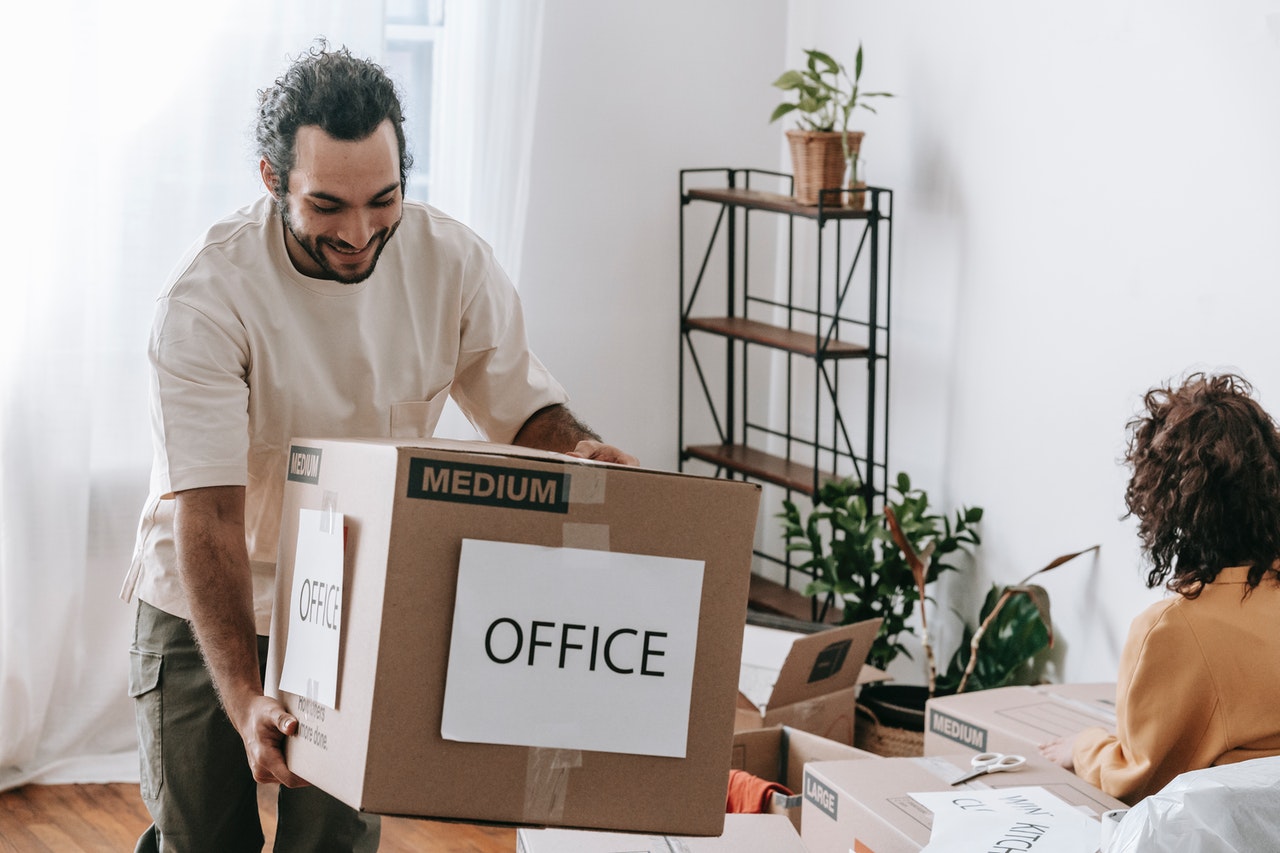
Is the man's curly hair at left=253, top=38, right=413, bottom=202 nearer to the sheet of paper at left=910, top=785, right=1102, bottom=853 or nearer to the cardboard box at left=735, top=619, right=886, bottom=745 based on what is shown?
the sheet of paper at left=910, top=785, right=1102, bottom=853

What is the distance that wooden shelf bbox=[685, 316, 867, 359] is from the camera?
9.45 ft

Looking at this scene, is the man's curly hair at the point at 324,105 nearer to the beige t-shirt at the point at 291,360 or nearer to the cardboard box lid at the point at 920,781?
the beige t-shirt at the point at 291,360

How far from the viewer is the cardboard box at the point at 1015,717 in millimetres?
1921

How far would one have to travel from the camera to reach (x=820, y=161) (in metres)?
2.84

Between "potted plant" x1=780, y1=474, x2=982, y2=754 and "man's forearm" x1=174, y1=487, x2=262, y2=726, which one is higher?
"man's forearm" x1=174, y1=487, x2=262, y2=726

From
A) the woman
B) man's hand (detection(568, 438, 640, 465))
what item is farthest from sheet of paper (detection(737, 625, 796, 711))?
man's hand (detection(568, 438, 640, 465))

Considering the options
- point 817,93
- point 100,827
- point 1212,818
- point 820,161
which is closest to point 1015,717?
point 1212,818

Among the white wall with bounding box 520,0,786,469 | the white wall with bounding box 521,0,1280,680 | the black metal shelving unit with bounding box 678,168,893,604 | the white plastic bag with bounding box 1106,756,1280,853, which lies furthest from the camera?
the white wall with bounding box 520,0,786,469

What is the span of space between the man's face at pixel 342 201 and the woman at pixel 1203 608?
1.01 metres

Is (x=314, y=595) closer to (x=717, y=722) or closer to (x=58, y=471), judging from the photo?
(x=717, y=722)

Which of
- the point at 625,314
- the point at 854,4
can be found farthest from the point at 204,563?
the point at 854,4

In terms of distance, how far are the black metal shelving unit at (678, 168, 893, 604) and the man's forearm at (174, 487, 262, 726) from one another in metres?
1.76

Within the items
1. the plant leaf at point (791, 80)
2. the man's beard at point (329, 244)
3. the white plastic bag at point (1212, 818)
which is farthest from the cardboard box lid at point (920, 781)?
the plant leaf at point (791, 80)

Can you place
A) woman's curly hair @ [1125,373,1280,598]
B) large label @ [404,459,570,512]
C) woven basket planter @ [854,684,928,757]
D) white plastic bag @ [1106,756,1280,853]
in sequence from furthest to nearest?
1. woven basket planter @ [854,684,928,757]
2. woman's curly hair @ [1125,373,1280,598]
3. white plastic bag @ [1106,756,1280,853]
4. large label @ [404,459,570,512]
